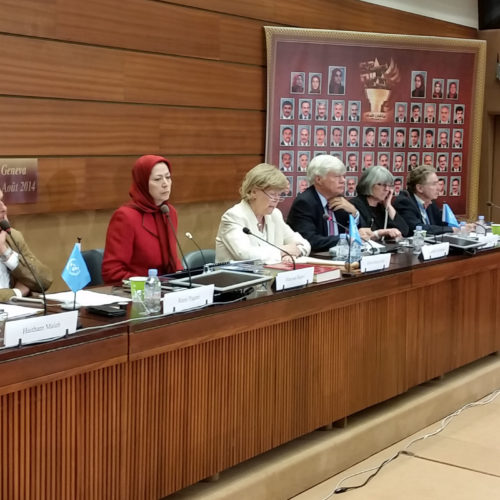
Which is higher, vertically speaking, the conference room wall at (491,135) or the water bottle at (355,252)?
the conference room wall at (491,135)

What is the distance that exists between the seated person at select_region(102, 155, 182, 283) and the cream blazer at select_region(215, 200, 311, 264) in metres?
0.31

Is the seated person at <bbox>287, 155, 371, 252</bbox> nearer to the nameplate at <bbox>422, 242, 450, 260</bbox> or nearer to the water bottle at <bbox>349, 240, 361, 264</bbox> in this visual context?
the nameplate at <bbox>422, 242, 450, 260</bbox>

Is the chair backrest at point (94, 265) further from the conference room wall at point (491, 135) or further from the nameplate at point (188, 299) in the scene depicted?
the conference room wall at point (491, 135)

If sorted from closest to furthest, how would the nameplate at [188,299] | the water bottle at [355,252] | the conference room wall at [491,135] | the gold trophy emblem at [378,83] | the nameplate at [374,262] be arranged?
1. the nameplate at [188,299]
2. the nameplate at [374,262]
3. the water bottle at [355,252]
4. the gold trophy emblem at [378,83]
5. the conference room wall at [491,135]

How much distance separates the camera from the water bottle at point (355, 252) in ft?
13.2

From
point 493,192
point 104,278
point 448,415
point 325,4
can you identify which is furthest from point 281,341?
point 493,192

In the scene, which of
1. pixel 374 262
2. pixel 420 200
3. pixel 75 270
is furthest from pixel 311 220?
pixel 75 270

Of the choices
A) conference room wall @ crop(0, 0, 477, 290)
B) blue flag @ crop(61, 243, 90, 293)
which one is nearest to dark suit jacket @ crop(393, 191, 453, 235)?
conference room wall @ crop(0, 0, 477, 290)

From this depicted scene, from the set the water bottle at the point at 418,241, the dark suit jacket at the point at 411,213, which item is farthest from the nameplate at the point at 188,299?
the dark suit jacket at the point at 411,213

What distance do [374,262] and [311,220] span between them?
1107 millimetres

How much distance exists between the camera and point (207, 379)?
2.92 m

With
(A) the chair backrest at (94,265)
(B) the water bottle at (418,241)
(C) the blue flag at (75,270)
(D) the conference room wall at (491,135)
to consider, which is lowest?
(A) the chair backrest at (94,265)

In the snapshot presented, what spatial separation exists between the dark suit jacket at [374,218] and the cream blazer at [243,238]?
928 millimetres

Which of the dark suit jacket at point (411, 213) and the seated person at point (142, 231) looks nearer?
the seated person at point (142, 231)
